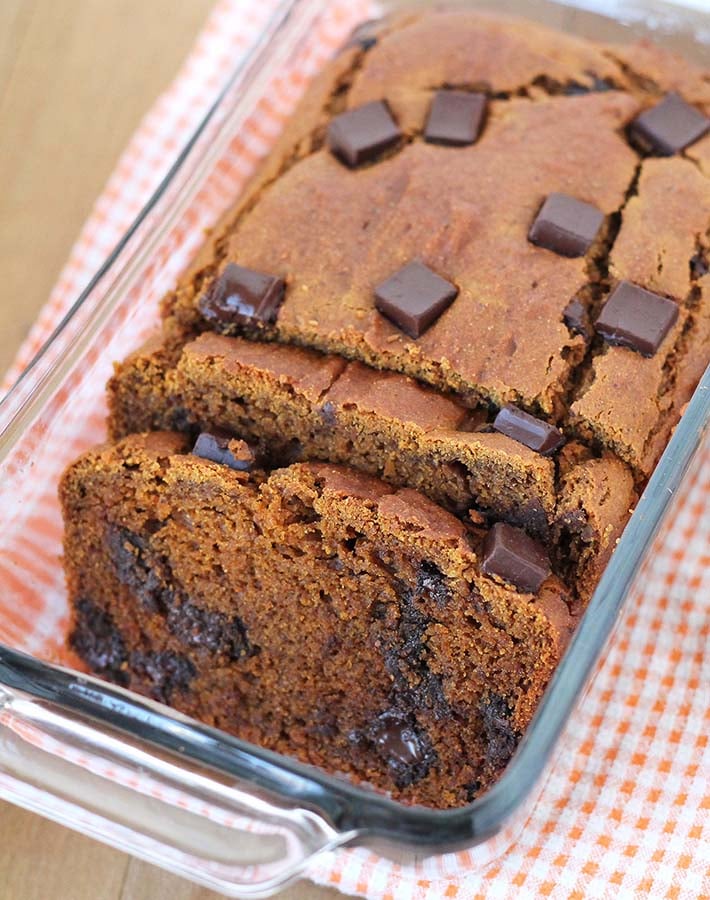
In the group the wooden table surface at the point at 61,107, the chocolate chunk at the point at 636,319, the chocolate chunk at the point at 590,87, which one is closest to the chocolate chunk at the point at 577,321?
the chocolate chunk at the point at 636,319

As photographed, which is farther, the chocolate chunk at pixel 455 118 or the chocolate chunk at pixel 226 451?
the chocolate chunk at pixel 455 118

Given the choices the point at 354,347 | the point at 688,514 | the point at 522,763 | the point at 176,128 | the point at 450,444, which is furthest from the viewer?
the point at 176,128

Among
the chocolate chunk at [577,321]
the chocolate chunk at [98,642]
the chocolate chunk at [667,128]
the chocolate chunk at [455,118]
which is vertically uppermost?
the chocolate chunk at [667,128]

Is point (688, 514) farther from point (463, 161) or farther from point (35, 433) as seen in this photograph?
point (35, 433)

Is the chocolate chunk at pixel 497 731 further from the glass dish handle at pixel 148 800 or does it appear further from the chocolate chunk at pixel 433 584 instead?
the glass dish handle at pixel 148 800

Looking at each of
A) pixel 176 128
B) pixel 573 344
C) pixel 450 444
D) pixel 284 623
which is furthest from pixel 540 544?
pixel 176 128

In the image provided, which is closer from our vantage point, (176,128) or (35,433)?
(35,433)

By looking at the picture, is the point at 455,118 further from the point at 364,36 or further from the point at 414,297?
the point at 414,297

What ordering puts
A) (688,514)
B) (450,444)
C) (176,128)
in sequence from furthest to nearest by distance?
(176,128)
(688,514)
(450,444)
